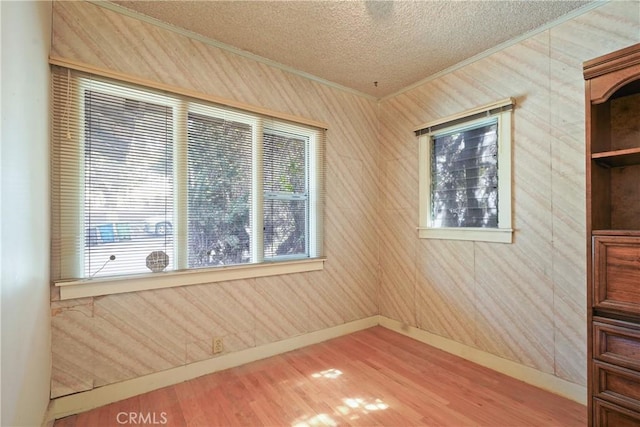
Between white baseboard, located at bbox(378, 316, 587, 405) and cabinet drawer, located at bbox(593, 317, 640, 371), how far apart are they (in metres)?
0.66

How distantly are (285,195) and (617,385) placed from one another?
249 cm

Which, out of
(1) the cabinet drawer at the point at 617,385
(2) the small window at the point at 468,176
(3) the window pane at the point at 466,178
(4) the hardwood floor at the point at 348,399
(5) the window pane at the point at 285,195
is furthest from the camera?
(5) the window pane at the point at 285,195

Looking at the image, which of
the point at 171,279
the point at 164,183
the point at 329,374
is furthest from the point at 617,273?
the point at 164,183

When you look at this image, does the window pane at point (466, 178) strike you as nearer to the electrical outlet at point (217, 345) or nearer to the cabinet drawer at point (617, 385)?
the cabinet drawer at point (617, 385)

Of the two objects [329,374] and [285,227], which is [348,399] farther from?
[285,227]

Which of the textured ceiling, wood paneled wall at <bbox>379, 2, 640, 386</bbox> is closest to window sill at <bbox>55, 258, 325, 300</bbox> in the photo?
wood paneled wall at <bbox>379, 2, 640, 386</bbox>

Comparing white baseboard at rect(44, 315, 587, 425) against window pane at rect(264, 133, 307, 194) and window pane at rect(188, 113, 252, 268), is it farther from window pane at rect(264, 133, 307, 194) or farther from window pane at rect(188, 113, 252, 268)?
window pane at rect(264, 133, 307, 194)

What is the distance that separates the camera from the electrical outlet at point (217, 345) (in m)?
2.28

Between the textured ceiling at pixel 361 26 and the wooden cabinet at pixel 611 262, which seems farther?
the textured ceiling at pixel 361 26

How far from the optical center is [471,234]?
8.35 feet

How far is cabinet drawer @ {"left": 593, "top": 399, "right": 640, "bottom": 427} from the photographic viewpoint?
1.38 metres

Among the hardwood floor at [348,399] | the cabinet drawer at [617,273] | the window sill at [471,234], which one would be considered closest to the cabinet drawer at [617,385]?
the cabinet drawer at [617,273]

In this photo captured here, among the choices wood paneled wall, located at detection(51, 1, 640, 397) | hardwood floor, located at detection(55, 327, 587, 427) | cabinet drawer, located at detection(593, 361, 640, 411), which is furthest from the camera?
wood paneled wall, located at detection(51, 1, 640, 397)

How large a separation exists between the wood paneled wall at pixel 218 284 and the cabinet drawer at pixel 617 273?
6.64 feet
